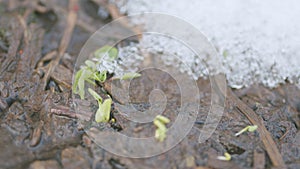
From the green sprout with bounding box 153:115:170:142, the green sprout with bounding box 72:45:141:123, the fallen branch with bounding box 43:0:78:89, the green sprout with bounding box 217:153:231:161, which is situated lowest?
the green sprout with bounding box 217:153:231:161

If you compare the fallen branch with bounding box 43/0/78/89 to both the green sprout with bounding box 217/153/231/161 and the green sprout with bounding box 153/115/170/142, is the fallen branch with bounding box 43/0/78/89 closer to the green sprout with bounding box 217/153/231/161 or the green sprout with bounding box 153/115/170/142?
the green sprout with bounding box 153/115/170/142

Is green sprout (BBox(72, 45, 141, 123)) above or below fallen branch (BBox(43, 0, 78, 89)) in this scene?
below

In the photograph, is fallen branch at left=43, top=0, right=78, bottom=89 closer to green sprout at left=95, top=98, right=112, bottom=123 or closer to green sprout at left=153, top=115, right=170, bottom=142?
green sprout at left=95, top=98, right=112, bottom=123

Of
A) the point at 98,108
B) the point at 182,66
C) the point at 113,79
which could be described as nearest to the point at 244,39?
the point at 182,66

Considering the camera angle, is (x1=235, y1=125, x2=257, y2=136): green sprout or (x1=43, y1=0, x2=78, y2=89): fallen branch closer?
(x1=235, y1=125, x2=257, y2=136): green sprout

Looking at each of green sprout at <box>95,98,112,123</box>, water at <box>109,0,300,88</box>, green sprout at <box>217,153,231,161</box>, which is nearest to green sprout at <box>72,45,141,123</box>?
green sprout at <box>95,98,112,123</box>

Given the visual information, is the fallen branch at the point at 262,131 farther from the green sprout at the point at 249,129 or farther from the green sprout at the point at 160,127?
the green sprout at the point at 160,127
